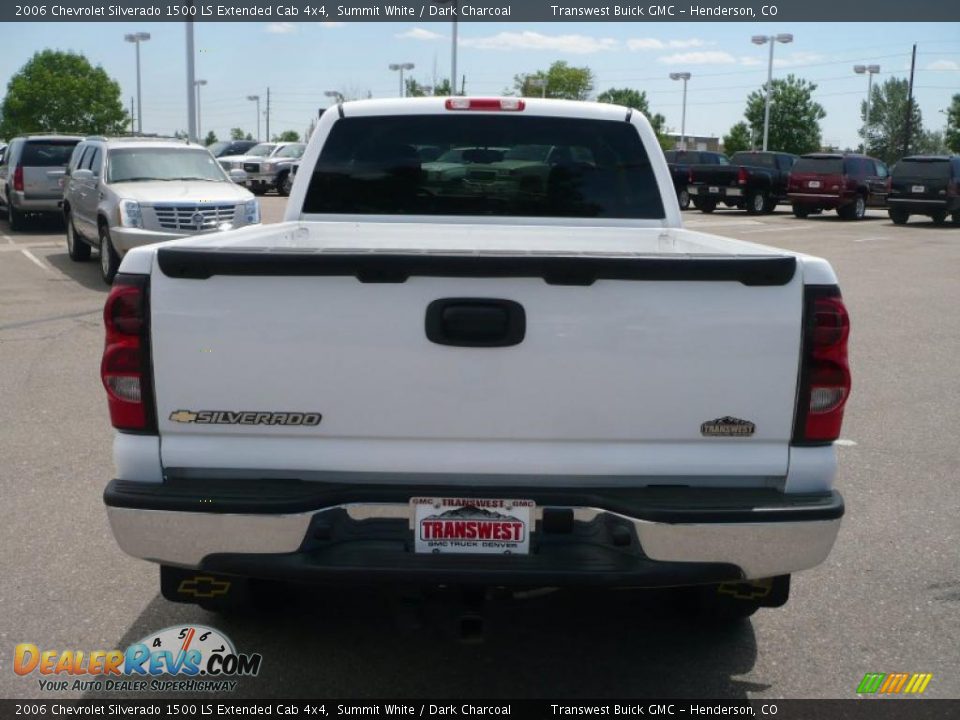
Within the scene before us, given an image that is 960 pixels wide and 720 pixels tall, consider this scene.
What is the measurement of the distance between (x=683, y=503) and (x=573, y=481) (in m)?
0.34

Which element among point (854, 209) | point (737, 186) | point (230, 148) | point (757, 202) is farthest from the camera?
point (230, 148)

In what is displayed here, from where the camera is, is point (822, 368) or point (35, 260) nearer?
point (822, 368)

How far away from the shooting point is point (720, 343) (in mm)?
3363

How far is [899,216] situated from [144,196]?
22609 mm

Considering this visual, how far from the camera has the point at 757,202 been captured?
111 ft

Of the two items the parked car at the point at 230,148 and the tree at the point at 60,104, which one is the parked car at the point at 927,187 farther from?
the tree at the point at 60,104

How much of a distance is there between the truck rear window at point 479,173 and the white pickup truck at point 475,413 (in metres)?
2.02

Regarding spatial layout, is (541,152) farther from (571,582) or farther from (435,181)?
(571,582)

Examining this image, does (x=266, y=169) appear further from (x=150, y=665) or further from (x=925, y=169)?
(x=150, y=665)

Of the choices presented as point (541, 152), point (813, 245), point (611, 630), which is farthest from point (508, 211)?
point (813, 245)

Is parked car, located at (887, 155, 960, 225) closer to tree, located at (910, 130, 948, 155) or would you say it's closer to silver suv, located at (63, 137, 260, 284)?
silver suv, located at (63, 137, 260, 284)

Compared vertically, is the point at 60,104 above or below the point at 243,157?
above

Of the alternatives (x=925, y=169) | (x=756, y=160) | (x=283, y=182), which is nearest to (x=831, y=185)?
(x=925, y=169)

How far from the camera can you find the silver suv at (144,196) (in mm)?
14555
